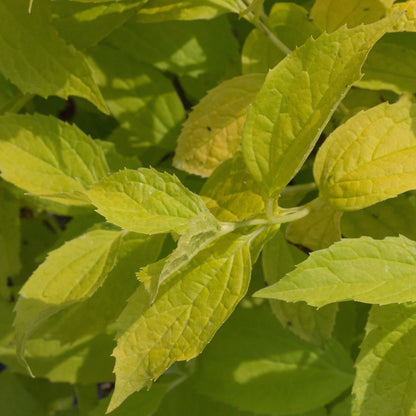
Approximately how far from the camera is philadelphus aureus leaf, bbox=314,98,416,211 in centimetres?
56

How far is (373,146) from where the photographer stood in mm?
576

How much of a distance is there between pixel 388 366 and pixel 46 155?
49 cm

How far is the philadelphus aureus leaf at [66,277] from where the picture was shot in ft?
1.95

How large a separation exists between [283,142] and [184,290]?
0.59 ft

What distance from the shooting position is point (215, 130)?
73 cm

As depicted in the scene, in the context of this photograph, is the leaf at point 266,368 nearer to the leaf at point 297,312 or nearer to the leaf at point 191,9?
the leaf at point 297,312

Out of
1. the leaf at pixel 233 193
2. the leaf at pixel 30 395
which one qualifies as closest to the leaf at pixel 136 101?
the leaf at pixel 233 193

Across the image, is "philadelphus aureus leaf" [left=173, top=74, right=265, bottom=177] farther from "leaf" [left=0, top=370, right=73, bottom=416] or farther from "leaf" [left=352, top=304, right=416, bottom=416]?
"leaf" [left=0, top=370, right=73, bottom=416]

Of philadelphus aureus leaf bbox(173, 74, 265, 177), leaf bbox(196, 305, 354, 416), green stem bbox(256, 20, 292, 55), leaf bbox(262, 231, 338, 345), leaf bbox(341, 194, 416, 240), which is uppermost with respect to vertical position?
green stem bbox(256, 20, 292, 55)

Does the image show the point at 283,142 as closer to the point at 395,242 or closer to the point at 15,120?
the point at 395,242

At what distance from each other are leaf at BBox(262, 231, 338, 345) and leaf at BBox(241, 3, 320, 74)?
0.24 meters

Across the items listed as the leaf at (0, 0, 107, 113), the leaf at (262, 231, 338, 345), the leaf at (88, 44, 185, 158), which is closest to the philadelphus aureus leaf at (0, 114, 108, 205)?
the leaf at (0, 0, 107, 113)

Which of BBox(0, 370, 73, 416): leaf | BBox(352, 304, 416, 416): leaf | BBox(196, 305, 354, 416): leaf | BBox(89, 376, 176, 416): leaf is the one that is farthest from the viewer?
BBox(0, 370, 73, 416): leaf

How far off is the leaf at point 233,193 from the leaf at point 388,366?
0.59 feet
